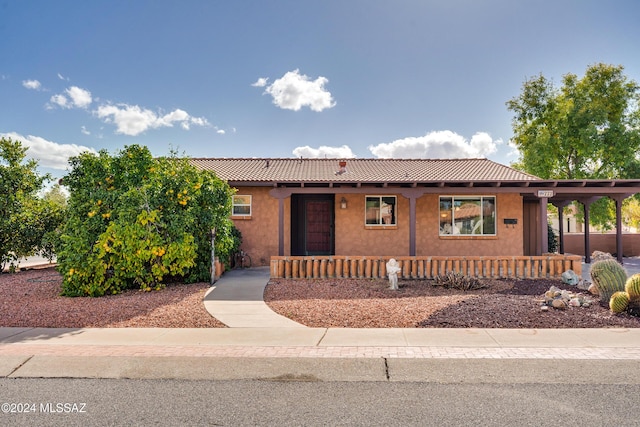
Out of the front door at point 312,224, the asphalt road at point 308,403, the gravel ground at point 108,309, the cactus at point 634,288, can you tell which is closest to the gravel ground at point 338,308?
the gravel ground at point 108,309

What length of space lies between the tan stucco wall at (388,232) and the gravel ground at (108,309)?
13.8 ft

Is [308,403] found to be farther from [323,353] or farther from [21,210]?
[21,210]

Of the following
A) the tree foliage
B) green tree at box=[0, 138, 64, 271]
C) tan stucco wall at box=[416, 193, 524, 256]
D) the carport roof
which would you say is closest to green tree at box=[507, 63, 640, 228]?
the carport roof

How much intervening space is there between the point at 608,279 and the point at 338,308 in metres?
5.49

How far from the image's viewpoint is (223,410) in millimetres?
3688

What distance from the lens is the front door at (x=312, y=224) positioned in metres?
15.4

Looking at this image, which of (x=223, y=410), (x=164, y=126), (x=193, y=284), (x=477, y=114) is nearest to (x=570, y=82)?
(x=477, y=114)

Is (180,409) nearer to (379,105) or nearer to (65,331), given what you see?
(65,331)

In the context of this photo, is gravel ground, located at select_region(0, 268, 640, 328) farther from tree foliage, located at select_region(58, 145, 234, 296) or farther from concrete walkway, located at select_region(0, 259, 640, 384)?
tree foliage, located at select_region(58, 145, 234, 296)

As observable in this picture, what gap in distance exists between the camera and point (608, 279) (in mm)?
8219

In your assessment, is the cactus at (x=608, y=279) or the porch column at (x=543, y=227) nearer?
the cactus at (x=608, y=279)

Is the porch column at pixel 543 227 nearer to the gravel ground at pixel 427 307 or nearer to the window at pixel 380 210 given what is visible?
the gravel ground at pixel 427 307

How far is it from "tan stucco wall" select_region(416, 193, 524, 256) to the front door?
3328 mm

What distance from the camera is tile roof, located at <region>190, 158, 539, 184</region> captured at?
14.1 metres
